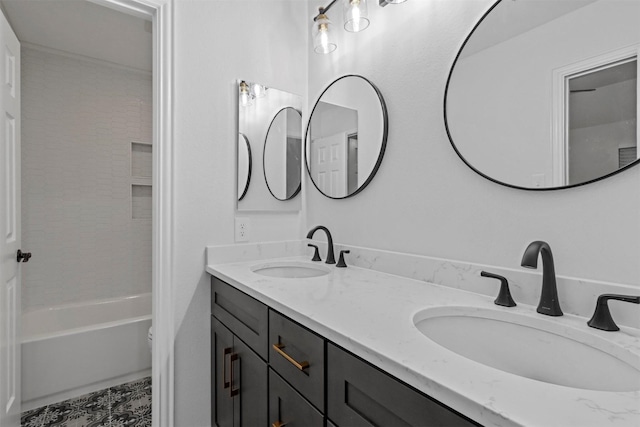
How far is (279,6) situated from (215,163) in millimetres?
956

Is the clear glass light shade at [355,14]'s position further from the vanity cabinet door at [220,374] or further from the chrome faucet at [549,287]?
the vanity cabinet door at [220,374]

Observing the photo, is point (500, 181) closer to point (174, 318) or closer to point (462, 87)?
point (462, 87)

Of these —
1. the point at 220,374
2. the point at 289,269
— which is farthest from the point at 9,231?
the point at 289,269

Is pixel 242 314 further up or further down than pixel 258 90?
further down

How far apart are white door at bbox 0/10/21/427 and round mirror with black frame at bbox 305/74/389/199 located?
54.7 inches

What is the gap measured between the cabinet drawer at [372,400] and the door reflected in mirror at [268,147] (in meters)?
1.09

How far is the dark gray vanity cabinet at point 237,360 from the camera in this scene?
1.12 m

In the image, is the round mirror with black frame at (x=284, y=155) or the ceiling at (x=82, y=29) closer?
the round mirror with black frame at (x=284, y=155)

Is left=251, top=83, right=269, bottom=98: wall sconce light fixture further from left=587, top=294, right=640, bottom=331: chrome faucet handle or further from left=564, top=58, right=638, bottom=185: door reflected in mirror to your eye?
left=587, top=294, right=640, bottom=331: chrome faucet handle

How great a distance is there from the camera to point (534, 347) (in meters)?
0.81

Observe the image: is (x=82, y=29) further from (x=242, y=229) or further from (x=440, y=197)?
(x=440, y=197)

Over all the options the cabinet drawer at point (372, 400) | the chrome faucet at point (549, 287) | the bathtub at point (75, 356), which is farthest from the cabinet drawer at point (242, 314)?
the bathtub at point (75, 356)

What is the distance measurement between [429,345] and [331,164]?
3.80 feet

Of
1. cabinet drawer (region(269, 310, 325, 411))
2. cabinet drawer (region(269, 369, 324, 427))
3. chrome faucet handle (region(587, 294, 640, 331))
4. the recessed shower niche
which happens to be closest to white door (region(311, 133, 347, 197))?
cabinet drawer (region(269, 310, 325, 411))
